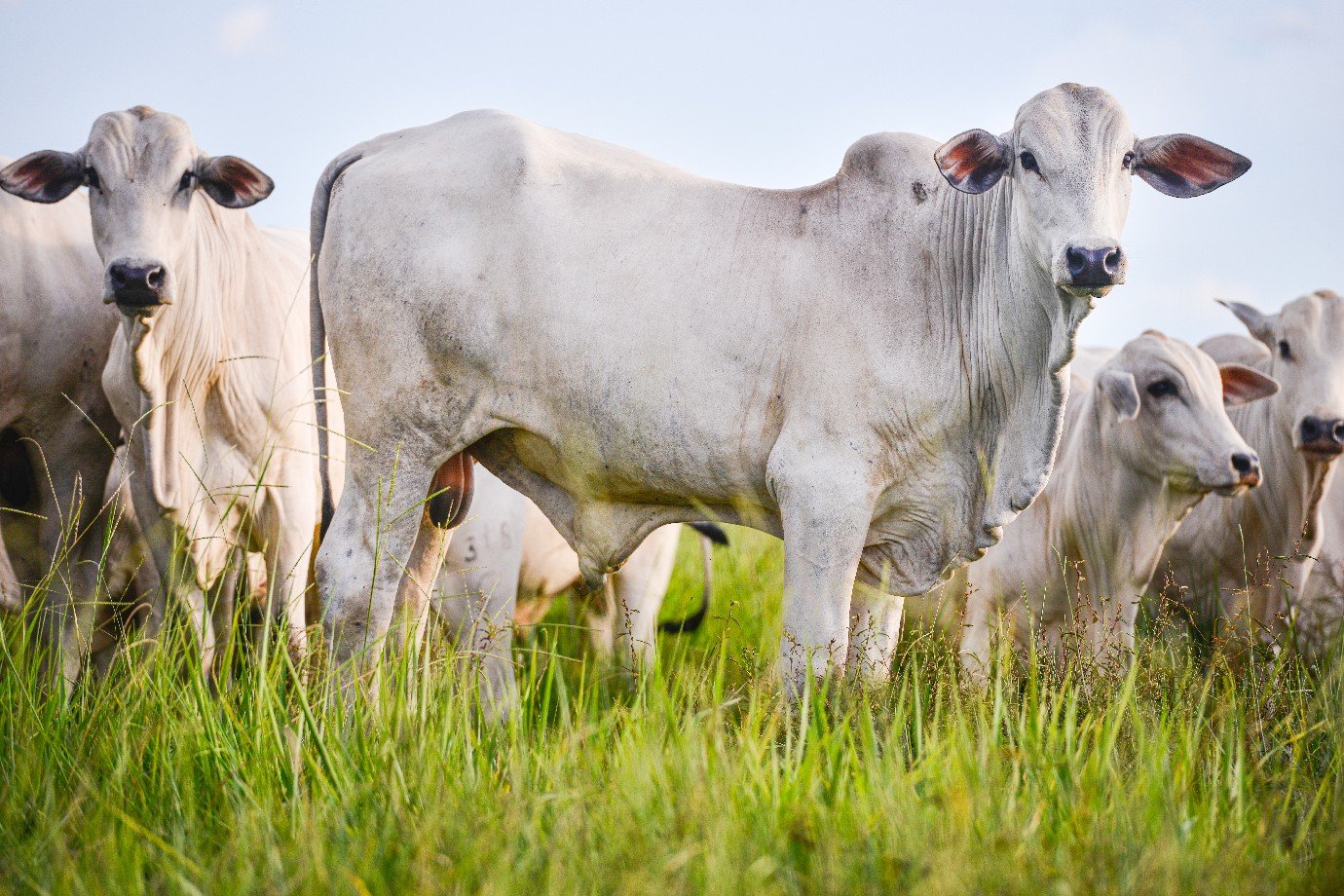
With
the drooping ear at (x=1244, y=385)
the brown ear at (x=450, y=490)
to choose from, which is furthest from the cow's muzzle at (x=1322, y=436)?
the brown ear at (x=450, y=490)

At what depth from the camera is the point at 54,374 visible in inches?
213

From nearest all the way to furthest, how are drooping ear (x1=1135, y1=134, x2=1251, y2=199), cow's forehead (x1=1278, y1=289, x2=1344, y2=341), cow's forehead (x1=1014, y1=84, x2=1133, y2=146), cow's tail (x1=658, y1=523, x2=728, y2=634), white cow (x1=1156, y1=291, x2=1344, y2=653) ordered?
cow's forehead (x1=1014, y1=84, x2=1133, y2=146)
drooping ear (x1=1135, y1=134, x2=1251, y2=199)
white cow (x1=1156, y1=291, x2=1344, y2=653)
cow's forehead (x1=1278, y1=289, x2=1344, y2=341)
cow's tail (x1=658, y1=523, x2=728, y2=634)

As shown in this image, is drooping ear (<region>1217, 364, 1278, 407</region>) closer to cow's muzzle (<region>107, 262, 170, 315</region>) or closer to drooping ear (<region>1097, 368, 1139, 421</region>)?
drooping ear (<region>1097, 368, 1139, 421</region>)

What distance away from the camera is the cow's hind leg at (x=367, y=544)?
4.08 meters

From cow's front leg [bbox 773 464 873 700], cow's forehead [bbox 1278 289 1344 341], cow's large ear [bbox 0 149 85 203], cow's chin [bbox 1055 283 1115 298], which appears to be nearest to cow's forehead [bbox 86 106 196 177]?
cow's large ear [bbox 0 149 85 203]

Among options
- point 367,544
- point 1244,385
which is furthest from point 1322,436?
point 367,544

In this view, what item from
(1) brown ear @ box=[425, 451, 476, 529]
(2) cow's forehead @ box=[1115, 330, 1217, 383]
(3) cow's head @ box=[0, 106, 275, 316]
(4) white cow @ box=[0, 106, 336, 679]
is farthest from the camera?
(2) cow's forehead @ box=[1115, 330, 1217, 383]

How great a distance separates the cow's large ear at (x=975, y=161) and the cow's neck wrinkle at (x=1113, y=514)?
2190 mm

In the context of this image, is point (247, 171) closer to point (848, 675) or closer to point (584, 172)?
point (584, 172)

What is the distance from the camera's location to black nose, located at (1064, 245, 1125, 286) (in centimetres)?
336

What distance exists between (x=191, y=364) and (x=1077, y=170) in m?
3.23

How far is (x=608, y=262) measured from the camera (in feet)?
12.9

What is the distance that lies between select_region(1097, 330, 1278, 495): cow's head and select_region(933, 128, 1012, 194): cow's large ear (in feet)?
5.64

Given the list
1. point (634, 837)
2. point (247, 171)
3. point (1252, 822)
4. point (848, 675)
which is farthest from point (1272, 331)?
point (634, 837)
